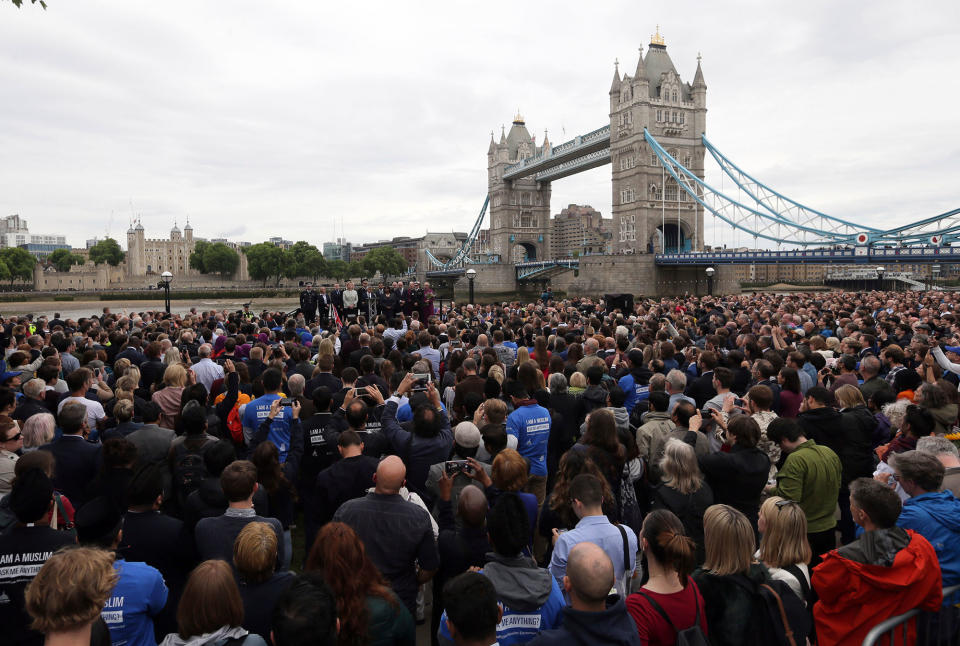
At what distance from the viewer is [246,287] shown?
10412cm

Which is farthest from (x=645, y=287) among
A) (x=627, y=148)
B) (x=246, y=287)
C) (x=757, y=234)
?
(x=246, y=287)

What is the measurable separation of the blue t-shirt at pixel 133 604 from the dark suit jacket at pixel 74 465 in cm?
263

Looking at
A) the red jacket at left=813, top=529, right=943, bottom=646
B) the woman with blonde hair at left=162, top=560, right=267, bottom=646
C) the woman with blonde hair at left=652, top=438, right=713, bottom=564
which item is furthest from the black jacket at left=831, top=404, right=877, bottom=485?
the woman with blonde hair at left=162, top=560, right=267, bottom=646

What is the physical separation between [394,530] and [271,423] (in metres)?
2.77

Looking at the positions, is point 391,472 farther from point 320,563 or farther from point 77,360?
point 77,360

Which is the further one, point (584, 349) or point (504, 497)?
point (584, 349)

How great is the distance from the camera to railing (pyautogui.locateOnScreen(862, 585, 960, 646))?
309 cm

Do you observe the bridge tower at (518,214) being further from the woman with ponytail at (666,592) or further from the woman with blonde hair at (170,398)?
the woman with ponytail at (666,592)

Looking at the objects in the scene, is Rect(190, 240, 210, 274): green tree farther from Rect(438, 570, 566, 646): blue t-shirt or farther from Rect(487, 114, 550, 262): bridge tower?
Rect(438, 570, 566, 646): blue t-shirt

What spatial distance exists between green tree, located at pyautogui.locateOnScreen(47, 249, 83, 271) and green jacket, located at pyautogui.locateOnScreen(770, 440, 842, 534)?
132079mm

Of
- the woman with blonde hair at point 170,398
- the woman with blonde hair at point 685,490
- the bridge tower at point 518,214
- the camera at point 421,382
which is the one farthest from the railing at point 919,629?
the bridge tower at point 518,214

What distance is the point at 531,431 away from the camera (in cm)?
572

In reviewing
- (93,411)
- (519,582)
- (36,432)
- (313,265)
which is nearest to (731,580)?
(519,582)

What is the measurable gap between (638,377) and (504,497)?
16.0ft
